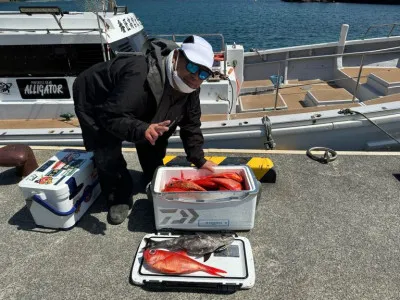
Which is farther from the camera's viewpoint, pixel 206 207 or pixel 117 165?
pixel 117 165

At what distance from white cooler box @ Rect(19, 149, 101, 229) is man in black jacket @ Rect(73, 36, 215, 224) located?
0.18 meters

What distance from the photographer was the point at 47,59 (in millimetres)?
4633

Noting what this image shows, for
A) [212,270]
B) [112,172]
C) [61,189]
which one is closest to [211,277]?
[212,270]

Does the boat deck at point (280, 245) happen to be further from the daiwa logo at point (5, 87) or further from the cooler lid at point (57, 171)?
the daiwa logo at point (5, 87)

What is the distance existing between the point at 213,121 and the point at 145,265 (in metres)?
2.85

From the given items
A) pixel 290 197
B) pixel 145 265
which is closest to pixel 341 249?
pixel 290 197

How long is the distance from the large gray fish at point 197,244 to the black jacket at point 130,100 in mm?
759

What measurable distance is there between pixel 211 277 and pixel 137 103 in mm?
1417

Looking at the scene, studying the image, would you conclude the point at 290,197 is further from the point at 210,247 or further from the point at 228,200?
the point at 210,247

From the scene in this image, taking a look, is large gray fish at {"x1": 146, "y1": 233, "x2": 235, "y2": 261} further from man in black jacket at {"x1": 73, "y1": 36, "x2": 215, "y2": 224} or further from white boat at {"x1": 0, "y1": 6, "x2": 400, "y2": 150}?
white boat at {"x1": 0, "y1": 6, "x2": 400, "y2": 150}

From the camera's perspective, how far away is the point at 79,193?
286cm

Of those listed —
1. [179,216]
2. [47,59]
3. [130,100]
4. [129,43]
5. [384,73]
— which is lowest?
[179,216]

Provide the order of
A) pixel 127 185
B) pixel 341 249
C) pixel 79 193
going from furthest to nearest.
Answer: pixel 127 185 → pixel 79 193 → pixel 341 249

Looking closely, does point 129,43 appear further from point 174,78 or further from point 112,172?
point 174,78
